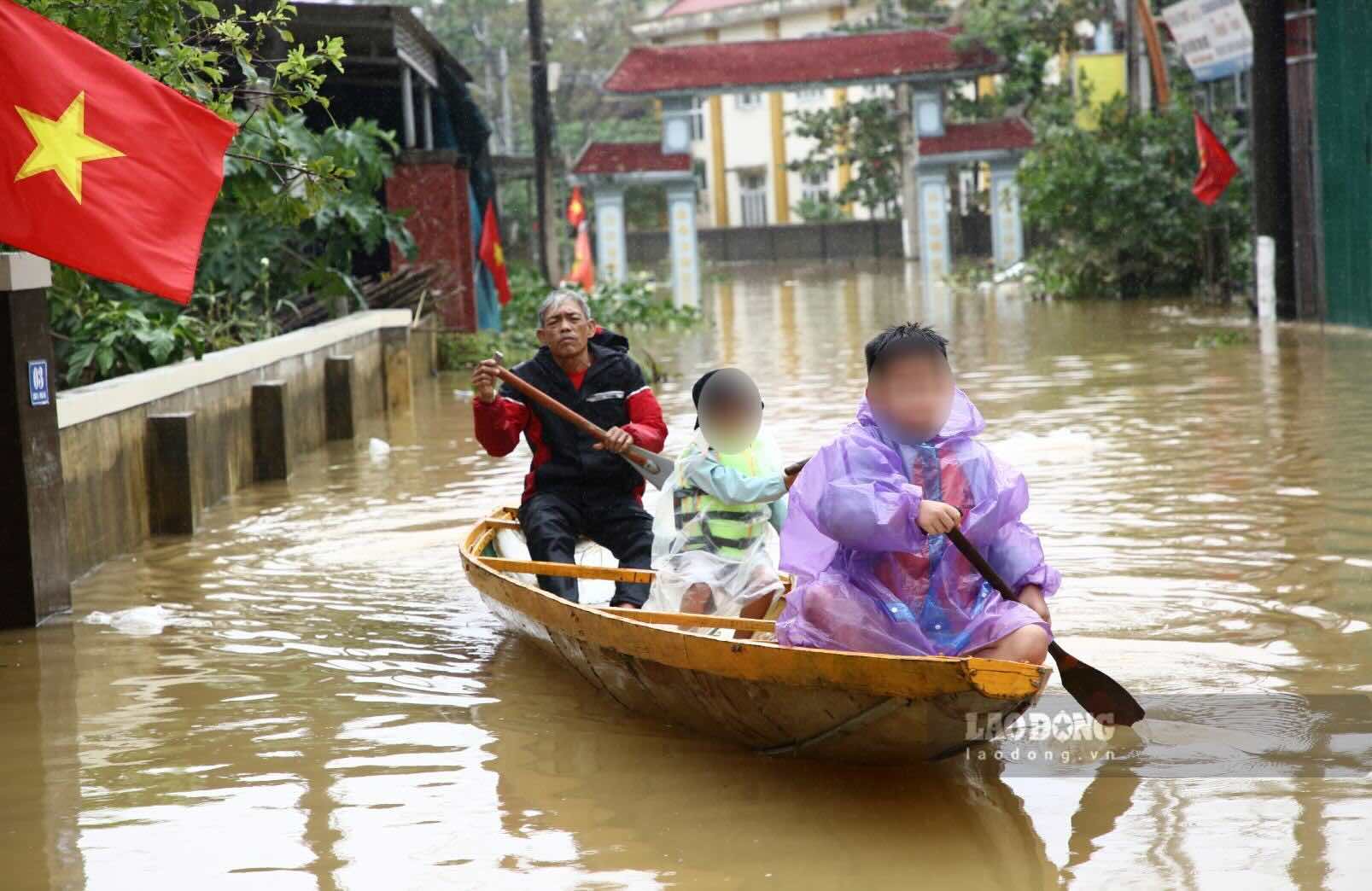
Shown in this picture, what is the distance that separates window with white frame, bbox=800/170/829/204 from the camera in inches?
2223

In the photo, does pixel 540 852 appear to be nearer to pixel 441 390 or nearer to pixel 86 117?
pixel 86 117

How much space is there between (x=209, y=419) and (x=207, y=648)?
457 cm

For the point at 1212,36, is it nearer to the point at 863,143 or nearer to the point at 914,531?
the point at 914,531

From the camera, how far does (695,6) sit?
193 ft

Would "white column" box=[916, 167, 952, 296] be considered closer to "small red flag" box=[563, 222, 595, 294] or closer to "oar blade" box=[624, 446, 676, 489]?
"small red flag" box=[563, 222, 595, 294]

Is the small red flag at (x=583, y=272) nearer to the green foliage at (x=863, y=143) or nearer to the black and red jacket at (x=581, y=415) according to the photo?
the black and red jacket at (x=581, y=415)

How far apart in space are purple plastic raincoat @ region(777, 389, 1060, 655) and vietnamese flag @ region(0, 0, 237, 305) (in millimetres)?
2809

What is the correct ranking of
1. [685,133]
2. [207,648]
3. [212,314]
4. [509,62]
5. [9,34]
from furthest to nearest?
1. [509,62]
2. [685,133]
3. [212,314]
4. [207,648]
5. [9,34]

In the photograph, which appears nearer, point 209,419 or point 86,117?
point 86,117

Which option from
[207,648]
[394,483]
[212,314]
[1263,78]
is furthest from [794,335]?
[207,648]

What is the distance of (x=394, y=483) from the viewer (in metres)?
12.9

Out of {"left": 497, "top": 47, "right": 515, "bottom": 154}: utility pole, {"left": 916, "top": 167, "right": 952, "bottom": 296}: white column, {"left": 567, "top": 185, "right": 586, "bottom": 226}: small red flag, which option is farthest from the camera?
{"left": 497, "top": 47, "right": 515, "bottom": 154}: utility pole

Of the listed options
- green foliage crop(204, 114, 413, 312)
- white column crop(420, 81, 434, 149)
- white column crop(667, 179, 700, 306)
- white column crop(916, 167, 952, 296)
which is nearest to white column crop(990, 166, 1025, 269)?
white column crop(916, 167, 952, 296)

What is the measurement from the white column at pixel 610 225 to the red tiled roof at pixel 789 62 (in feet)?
8.06
